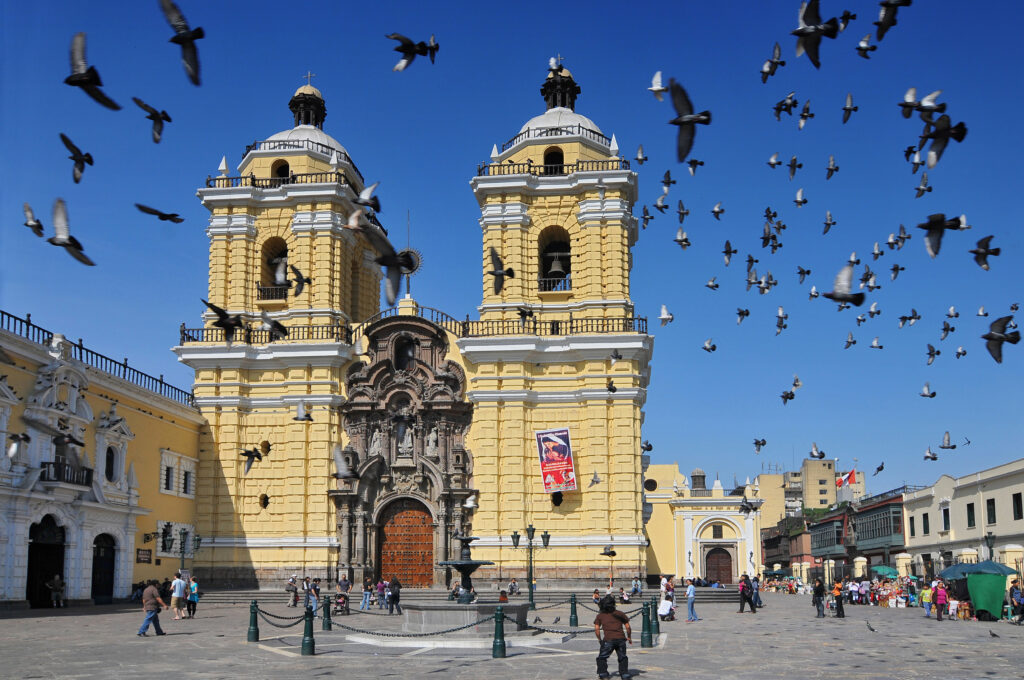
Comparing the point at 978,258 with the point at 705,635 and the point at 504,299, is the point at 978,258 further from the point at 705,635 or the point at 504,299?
the point at 504,299

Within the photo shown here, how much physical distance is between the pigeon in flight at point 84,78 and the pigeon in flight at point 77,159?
1.95 m

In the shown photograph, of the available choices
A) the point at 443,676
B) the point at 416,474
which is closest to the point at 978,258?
the point at 443,676

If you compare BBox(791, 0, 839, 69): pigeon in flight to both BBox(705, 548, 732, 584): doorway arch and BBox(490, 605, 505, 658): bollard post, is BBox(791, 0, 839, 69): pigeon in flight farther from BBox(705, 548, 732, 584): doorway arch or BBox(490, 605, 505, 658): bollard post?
BBox(705, 548, 732, 584): doorway arch

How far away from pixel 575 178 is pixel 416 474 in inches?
478

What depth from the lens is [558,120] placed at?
40438mm

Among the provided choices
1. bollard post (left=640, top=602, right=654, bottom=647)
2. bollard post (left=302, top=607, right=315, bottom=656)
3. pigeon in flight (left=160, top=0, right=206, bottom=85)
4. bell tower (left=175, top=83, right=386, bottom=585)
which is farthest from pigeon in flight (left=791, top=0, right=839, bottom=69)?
bell tower (left=175, top=83, right=386, bottom=585)

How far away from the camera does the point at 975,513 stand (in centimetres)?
4719

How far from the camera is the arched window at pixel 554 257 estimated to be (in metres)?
39.0

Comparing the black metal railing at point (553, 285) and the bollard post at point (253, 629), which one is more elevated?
the black metal railing at point (553, 285)

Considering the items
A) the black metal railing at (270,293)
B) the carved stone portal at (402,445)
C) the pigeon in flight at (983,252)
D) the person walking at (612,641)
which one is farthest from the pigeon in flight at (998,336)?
the black metal railing at (270,293)

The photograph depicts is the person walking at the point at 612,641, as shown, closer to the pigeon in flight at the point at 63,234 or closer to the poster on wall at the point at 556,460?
the pigeon in flight at the point at 63,234

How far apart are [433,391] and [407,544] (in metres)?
5.49

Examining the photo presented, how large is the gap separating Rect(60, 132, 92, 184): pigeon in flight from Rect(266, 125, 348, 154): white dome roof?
90.8 feet

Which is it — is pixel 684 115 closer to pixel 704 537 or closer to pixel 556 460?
pixel 556 460
